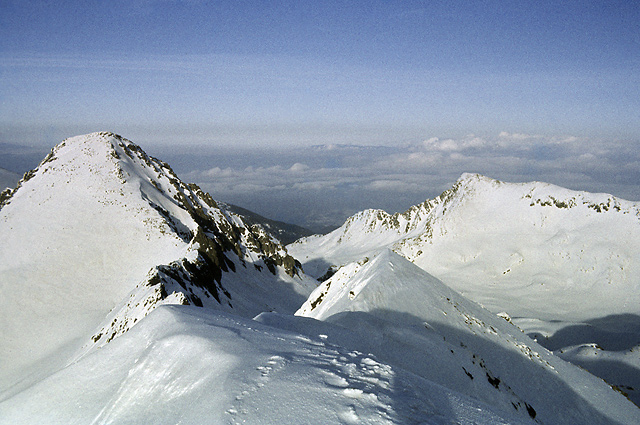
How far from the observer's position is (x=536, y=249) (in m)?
103

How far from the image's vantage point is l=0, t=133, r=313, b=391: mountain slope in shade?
117 ft

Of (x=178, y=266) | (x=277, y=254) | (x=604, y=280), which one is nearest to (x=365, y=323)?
(x=178, y=266)

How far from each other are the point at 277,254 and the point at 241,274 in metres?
21.9

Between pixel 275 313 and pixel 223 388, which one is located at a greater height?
pixel 223 388

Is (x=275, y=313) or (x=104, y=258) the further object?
(x=104, y=258)

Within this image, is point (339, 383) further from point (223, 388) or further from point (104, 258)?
point (104, 258)

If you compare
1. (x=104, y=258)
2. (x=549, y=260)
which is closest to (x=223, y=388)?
(x=104, y=258)

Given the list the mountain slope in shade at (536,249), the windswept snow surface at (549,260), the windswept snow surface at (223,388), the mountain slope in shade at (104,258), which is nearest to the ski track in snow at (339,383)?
the windswept snow surface at (223,388)

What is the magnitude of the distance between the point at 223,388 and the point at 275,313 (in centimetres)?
1005

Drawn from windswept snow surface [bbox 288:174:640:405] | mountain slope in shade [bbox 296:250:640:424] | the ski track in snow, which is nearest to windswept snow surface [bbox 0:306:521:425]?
the ski track in snow

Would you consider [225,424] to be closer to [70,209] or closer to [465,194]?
[70,209]

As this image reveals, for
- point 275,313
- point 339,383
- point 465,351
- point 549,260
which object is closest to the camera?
point 339,383

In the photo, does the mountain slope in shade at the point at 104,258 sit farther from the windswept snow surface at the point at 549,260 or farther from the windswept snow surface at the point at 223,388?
the windswept snow surface at the point at 549,260

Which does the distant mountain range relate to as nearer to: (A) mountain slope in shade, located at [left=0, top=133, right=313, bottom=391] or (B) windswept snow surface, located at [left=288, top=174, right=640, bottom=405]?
(A) mountain slope in shade, located at [left=0, top=133, right=313, bottom=391]
